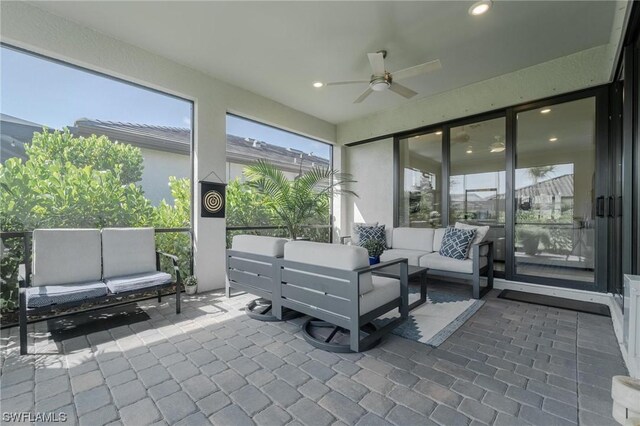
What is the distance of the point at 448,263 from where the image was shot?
395cm

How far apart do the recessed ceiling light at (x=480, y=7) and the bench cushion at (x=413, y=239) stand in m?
3.08

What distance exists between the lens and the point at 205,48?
3.58 meters

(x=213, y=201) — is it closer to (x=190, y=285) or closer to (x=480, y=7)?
(x=190, y=285)

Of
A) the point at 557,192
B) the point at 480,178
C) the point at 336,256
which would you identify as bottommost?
the point at 336,256

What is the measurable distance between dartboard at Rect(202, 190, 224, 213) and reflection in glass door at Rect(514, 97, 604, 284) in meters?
4.48

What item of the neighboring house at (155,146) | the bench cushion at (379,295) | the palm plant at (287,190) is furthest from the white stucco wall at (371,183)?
the bench cushion at (379,295)

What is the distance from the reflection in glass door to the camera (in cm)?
369

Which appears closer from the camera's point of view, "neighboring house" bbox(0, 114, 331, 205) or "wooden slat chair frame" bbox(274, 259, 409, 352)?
"wooden slat chair frame" bbox(274, 259, 409, 352)

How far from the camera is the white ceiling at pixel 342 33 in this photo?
2885 mm

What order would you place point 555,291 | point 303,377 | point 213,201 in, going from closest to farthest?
1. point 303,377
2. point 555,291
3. point 213,201

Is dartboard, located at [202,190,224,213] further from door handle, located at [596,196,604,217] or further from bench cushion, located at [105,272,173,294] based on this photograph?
door handle, located at [596,196,604,217]

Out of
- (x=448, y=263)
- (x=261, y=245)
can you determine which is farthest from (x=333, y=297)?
(x=448, y=263)

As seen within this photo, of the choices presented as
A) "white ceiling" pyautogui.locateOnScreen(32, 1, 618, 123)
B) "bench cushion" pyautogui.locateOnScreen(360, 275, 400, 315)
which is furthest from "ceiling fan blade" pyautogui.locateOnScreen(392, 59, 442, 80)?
"bench cushion" pyautogui.locateOnScreen(360, 275, 400, 315)

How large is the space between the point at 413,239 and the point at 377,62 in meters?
2.97
